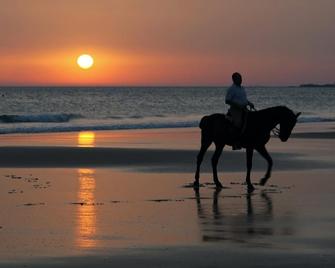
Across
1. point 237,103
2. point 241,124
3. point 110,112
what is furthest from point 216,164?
point 110,112

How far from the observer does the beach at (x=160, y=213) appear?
31.2 feet

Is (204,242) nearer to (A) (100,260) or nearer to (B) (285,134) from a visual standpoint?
(A) (100,260)

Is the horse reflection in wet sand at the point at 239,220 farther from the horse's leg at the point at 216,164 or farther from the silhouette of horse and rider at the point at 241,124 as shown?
the silhouette of horse and rider at the point at 241,124

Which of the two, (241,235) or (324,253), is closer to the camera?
(324,253)

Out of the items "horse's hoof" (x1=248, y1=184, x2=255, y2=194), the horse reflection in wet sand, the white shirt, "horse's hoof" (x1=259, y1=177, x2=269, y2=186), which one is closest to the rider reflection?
the horse reflection in wet sand

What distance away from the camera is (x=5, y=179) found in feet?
56.4

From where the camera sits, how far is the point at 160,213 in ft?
41.4

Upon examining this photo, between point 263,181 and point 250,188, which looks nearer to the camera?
point 250,188

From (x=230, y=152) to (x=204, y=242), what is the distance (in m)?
13.9

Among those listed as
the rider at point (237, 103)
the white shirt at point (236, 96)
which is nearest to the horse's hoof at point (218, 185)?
the rider at point (237, 103)

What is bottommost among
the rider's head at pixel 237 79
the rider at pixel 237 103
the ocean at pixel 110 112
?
the ocean at pixel 110 112

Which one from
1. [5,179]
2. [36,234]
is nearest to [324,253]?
[36,234]

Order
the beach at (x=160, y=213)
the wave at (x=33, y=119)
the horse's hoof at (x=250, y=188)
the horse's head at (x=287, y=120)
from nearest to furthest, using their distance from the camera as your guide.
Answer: the beach at (x=160, y=213) → the horse's hoof at (x=250, y=188) → the horse's head at (x=287, y=120) → the wave at (x=33, y=119)

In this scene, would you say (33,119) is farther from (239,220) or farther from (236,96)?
(239,220)
